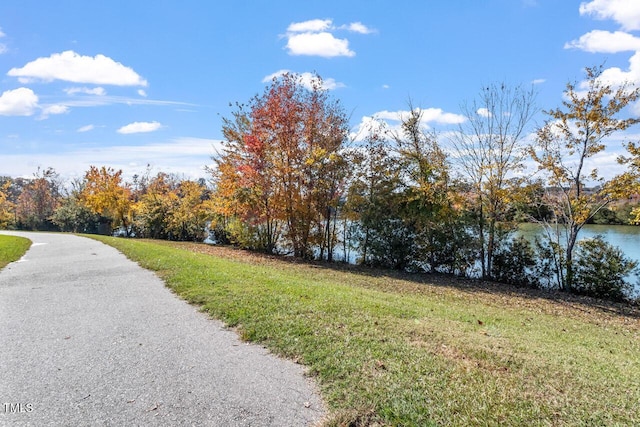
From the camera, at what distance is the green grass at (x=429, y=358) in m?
2.91

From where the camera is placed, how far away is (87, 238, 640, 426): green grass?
2.91 metres

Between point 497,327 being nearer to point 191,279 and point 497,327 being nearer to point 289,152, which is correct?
point 191,279

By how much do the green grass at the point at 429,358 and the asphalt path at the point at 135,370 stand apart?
0.32 meters

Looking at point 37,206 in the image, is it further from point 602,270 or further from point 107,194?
point 602,270

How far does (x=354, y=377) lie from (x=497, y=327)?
400 centimetres

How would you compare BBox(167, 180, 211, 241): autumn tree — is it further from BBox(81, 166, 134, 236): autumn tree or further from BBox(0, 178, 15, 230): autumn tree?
BBox(0, 178, 15, 230): autumn tree

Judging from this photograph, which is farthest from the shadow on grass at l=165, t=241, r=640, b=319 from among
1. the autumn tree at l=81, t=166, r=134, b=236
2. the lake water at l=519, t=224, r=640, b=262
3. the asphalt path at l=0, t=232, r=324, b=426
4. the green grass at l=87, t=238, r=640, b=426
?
the autumn tree at l=81, t=166, r=134, b=236

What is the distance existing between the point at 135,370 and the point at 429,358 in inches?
112

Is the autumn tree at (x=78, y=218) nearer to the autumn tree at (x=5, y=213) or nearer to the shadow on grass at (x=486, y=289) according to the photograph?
the autumn tree at (x=5, y=213)

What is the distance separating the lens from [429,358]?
380cm

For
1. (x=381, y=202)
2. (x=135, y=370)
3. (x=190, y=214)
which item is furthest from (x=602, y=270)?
(x=190, y=214)

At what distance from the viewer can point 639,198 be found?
11.6 meters

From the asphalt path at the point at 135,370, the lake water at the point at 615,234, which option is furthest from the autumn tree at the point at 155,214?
the lake water at the point at 615,234

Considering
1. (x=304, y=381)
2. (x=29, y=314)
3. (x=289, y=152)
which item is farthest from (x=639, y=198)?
(x=29, y=314)
